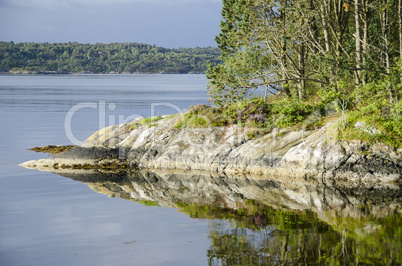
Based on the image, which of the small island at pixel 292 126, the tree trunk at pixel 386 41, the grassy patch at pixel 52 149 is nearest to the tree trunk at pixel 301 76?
the small island at pixel 292 126

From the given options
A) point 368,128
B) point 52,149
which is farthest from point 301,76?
point 52,149

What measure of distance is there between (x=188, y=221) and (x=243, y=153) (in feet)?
23.4

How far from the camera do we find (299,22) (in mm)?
22781

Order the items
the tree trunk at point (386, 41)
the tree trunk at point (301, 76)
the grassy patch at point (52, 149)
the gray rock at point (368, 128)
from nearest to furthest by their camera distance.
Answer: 1. the gray rock at point (368, 128)
2. the tree trunk at point (386, 41)
3. the tree trunk at point (301, 76)
4. the grassy patch at point (52, 149)

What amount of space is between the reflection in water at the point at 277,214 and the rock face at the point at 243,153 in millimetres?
933

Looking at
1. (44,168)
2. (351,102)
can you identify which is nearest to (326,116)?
(351,102)

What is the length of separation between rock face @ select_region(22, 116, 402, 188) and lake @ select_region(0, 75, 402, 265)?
106 centimetres

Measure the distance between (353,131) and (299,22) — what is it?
20.4 feet

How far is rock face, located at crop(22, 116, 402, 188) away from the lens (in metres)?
17.8

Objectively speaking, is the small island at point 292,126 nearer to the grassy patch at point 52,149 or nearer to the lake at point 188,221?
the lake at point 188,221

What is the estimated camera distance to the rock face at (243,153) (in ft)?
58.2

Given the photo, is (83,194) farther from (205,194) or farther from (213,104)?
(213,104)

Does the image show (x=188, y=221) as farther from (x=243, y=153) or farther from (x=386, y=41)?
(x=386, y=41)

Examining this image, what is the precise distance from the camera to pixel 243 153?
20.3m
